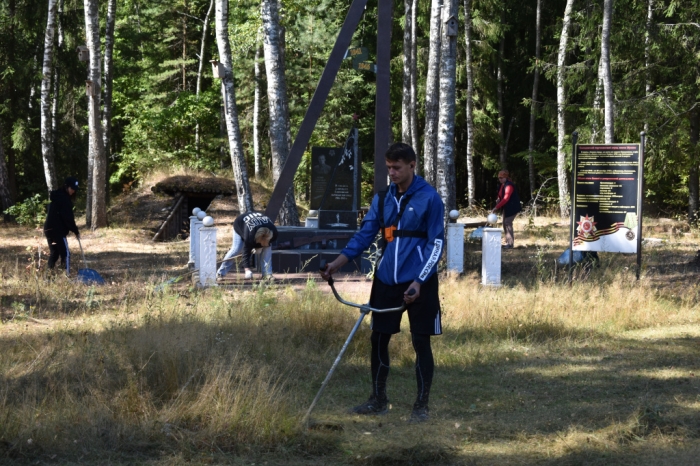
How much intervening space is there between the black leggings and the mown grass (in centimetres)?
22

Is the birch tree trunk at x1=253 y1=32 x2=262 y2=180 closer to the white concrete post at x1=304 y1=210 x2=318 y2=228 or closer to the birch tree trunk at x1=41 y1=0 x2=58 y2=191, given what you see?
the birch tree trunk at x1=41 y1=0 x2=58 y2=191

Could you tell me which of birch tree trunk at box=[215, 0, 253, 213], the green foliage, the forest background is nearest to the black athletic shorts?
the forest background

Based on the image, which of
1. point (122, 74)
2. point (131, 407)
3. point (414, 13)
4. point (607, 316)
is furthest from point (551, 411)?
point (122, 74)

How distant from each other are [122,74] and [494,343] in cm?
3793

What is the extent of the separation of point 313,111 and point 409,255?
29.8 ft

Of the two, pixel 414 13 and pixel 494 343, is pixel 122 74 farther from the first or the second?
pixel 494 343

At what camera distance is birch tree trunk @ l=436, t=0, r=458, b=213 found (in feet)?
48.9

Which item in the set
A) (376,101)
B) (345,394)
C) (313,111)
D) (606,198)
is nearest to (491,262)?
(606,198)

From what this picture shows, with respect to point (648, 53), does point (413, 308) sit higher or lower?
lower

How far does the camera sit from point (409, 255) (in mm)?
5805

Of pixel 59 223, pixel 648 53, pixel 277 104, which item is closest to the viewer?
pixel 59 223

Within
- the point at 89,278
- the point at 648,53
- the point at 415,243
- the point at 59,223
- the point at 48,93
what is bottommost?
the point at 89,278

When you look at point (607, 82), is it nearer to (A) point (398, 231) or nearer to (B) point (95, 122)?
(B) point (95, 122)

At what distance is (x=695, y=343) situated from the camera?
880cm
